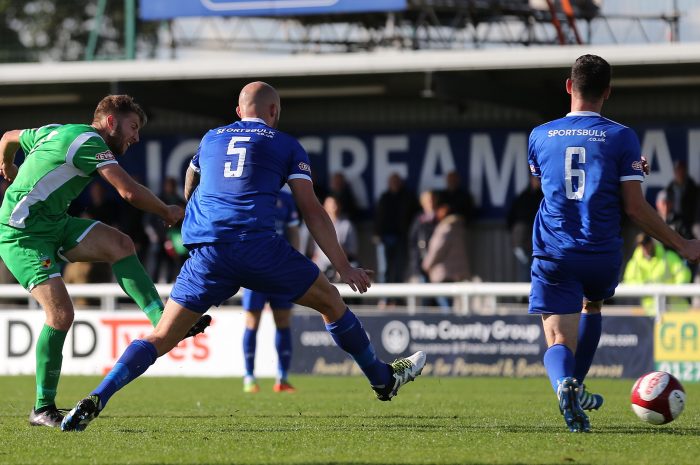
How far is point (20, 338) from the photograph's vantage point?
623 inches

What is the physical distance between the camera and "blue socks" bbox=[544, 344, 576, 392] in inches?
291

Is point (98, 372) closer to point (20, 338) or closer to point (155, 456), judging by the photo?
point (20, 338)

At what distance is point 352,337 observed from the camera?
308 inches

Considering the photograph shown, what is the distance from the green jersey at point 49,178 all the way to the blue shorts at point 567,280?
2.73 m

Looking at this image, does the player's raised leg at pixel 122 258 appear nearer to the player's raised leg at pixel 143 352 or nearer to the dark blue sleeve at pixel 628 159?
the player's raised leg at pixel 143 352

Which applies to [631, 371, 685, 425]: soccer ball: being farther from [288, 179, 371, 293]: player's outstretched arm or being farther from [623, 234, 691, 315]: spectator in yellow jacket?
[623, 234, 691, 315]: spectator in yellow jacket

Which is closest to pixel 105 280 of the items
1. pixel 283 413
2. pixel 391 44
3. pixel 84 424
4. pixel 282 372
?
pixel 391 44

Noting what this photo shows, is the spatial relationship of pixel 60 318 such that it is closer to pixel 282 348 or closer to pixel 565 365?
pixel 565 365

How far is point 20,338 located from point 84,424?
28.8 feet

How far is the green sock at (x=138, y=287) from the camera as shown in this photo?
8383 millimetres

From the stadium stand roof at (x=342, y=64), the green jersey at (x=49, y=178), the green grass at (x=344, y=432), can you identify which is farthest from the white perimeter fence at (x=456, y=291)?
the green jersey at (x=49, y=178)

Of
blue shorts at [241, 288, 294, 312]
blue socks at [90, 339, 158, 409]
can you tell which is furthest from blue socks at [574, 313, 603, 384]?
blue shorts at [241, 288, 294, 312]

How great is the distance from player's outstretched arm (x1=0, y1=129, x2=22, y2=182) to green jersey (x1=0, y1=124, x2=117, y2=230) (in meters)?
0.27

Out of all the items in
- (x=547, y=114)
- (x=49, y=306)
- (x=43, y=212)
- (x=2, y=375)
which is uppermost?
(x=547, y=114)
